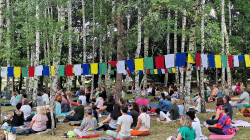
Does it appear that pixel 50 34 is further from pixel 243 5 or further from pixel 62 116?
pixel 243 5

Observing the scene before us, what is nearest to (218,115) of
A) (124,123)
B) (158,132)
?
(158,132)

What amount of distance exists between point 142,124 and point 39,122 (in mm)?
3424

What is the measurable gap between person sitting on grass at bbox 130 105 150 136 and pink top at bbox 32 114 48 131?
2996mm

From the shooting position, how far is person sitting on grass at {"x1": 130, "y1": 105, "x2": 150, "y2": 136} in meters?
8.27

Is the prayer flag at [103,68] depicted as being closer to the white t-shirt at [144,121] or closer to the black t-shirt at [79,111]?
the black t-shirt at [79,111]

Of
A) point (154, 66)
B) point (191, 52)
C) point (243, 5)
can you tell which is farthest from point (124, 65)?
point (243, 5)

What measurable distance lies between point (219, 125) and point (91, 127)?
12.9 ft

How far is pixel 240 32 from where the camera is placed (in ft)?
86.1

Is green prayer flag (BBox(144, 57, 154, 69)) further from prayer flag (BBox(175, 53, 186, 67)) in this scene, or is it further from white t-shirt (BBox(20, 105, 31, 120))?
white t-shirt (BBox(20, 105, 31, 120))

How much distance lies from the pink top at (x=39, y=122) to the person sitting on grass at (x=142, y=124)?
3.00 m

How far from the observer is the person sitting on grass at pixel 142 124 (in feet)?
27.1

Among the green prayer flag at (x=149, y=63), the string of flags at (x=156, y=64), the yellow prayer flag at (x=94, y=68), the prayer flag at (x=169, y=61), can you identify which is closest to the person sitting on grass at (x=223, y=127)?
the string of flags at (x=156, y=64)

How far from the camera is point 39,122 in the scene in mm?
9055

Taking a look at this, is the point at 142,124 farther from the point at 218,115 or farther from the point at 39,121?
the point at 39,121
